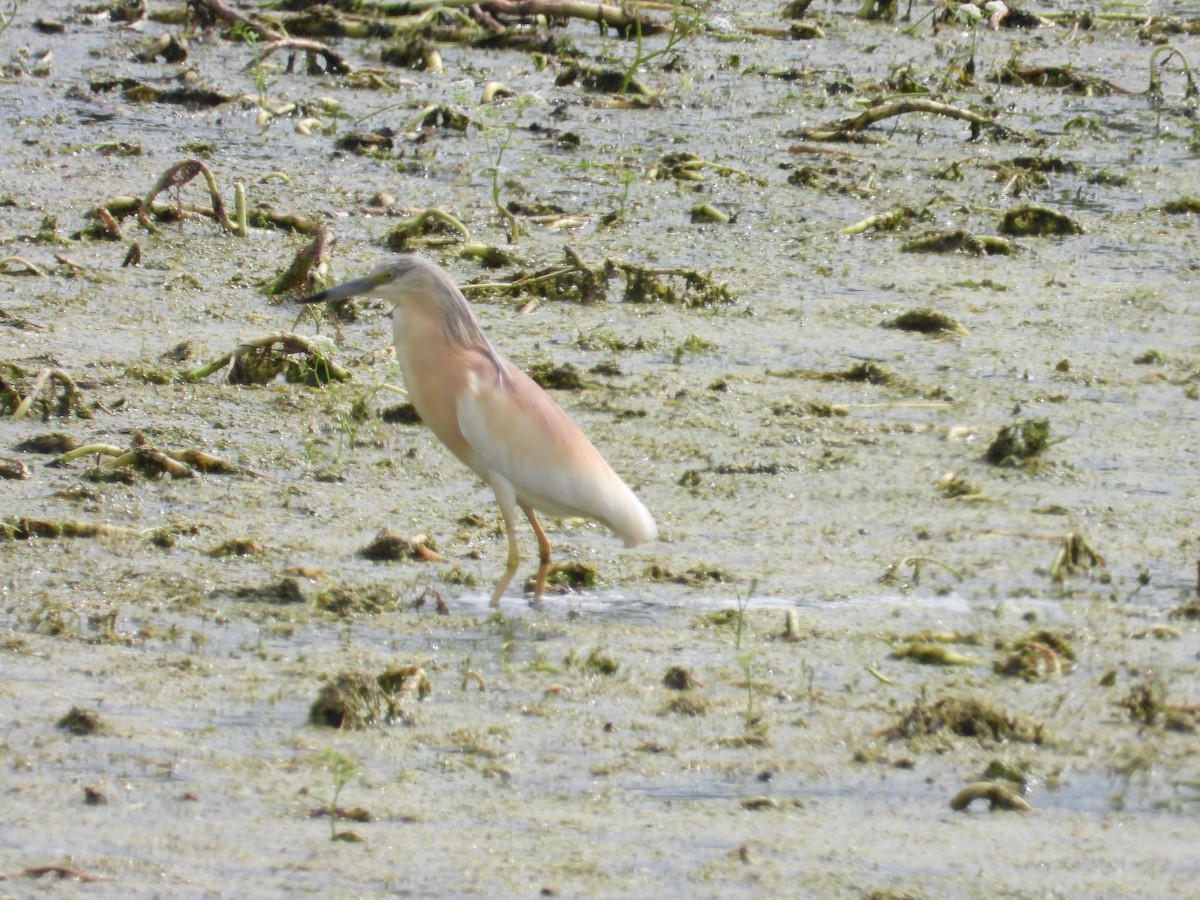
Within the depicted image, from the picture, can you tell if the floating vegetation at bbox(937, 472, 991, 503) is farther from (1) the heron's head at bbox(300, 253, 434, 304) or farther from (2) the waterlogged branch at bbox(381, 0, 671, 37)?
(2) the waterlogged branch at bbox(381, 0, 671, 37)

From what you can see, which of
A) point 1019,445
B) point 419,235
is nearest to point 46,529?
point 1019,445

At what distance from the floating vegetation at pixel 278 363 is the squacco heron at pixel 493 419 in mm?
947

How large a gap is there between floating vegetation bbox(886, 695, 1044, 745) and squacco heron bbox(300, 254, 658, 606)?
3.78 feet

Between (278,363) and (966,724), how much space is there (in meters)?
3.10

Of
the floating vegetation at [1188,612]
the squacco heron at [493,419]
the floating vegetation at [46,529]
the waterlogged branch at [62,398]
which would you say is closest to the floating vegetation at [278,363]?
the waterlogged branch at [62,398]

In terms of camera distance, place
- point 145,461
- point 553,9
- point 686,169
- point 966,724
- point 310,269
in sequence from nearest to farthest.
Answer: point 966,724 < point 145,461 < point 310,269 < point 686,169 < point 553,9

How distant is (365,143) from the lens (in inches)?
371

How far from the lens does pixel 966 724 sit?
3773mm

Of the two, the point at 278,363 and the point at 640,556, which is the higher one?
the point at 278,363

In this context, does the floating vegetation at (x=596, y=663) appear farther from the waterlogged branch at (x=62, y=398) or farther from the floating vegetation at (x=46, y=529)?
the waterlogged branch at (x=62, y=398)

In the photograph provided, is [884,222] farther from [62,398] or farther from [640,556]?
[62,398]

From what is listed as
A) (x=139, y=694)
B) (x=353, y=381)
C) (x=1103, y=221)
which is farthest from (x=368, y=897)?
(x=1103, y=221)

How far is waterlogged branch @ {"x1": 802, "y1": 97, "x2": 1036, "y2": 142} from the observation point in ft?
32.9

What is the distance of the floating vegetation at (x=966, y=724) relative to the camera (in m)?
3.77
